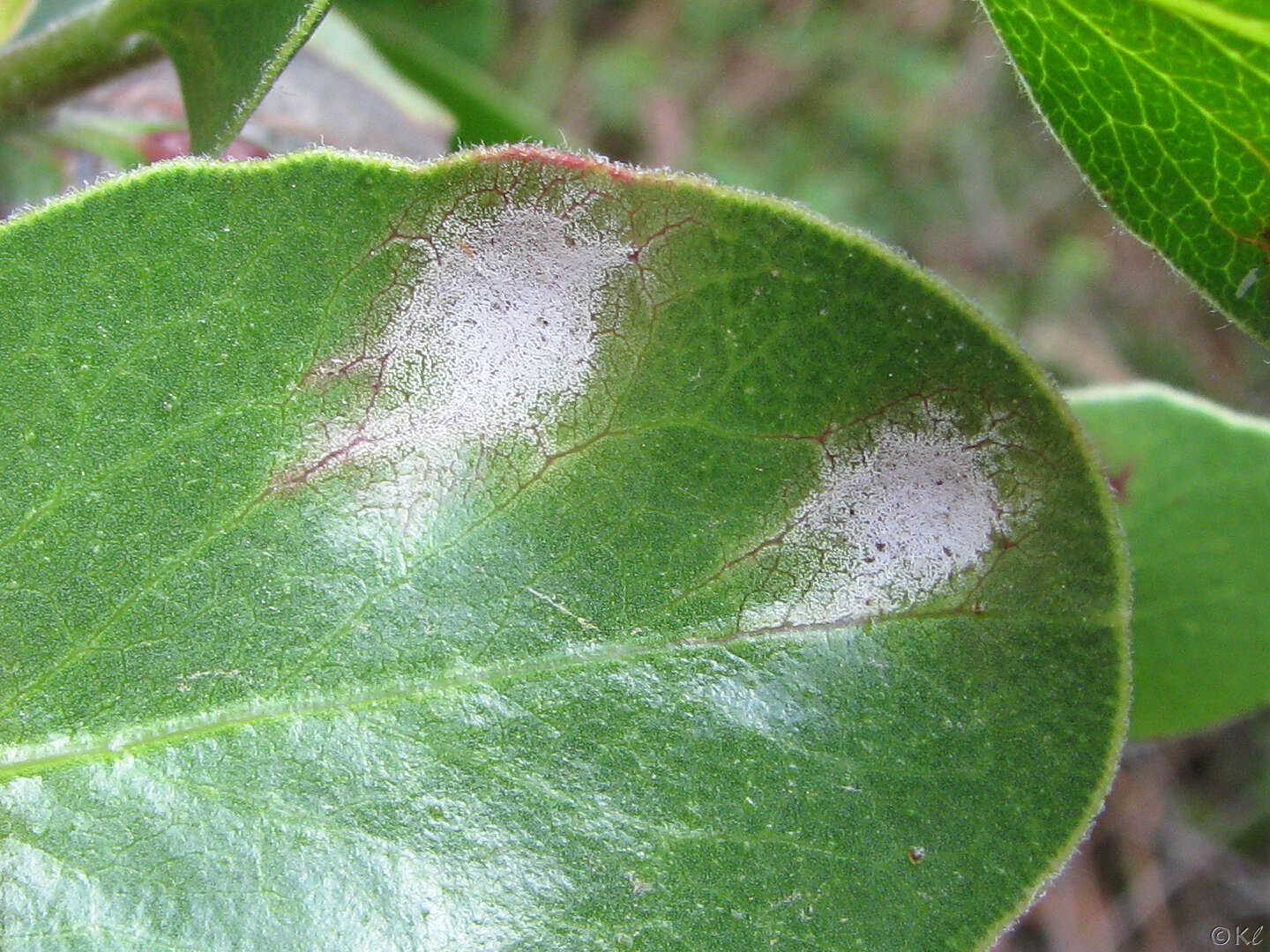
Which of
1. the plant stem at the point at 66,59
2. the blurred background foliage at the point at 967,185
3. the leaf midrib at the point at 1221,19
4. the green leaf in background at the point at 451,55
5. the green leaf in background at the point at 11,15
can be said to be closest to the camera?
the leaf midrib at the point at 1221,19

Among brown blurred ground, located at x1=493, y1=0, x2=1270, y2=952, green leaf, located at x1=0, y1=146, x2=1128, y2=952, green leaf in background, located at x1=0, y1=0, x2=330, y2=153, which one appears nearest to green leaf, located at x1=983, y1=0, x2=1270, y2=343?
green leaf, located at x1=0, y1=146, x2=1128, y2=952

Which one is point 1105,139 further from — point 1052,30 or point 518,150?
point 518,150

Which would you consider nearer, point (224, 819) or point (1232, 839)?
point (224, 819)

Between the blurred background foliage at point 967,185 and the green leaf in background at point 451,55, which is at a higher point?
the green leaf in background at point 451,55

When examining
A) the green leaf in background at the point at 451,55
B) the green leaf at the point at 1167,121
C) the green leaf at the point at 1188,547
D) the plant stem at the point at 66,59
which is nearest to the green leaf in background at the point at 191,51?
the plant stem at the point at 66,59

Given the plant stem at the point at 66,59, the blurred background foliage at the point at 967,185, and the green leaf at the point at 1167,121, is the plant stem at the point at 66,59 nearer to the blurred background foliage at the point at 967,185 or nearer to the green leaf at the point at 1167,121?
the green leaf at the point at 1167,121

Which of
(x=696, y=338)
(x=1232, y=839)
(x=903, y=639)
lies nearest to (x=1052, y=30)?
(x=696, y=338)

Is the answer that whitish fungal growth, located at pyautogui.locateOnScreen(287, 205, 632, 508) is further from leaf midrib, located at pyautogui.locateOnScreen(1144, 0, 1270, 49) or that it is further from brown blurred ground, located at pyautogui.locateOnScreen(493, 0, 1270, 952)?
brown blurred ground, located at pyautogui.locateOnScreen(493, 0, 1270, 952)
